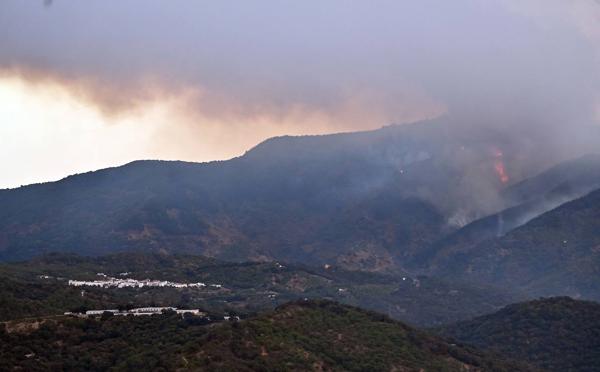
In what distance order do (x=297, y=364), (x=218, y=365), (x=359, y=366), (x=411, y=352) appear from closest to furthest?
(x=218, y=365) → (x=297, y=364) → (x=359, y=366) → (x=411, y=352)

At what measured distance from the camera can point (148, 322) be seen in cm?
16812

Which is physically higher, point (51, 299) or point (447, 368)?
point (51, 299)

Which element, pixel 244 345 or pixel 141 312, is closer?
pixel 244 345

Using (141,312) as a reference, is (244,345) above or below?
below

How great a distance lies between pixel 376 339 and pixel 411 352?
7.16 metres

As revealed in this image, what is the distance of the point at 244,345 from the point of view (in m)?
155

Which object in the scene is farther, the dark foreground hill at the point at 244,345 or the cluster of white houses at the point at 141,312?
the cluster of white houses at the point at 141,312

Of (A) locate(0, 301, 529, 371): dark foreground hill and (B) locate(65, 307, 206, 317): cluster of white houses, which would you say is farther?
(B) locate(65, 307, 206, 317): cluster of white houses

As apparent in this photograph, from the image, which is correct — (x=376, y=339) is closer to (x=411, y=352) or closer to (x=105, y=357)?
(x=411, y=352)

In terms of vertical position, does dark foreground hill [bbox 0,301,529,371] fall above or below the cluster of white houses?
below

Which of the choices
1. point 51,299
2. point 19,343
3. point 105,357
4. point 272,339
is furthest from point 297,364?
point 51,299

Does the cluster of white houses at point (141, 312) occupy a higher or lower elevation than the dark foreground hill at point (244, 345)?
higher

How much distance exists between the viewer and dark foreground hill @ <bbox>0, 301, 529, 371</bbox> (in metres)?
145

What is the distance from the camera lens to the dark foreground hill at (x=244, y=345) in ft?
474
